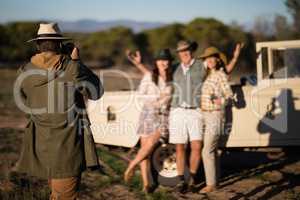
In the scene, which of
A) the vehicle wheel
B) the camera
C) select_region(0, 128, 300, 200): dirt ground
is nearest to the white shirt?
the vehicle wheel

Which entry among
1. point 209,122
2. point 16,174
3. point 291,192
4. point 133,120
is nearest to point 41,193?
point 16,174

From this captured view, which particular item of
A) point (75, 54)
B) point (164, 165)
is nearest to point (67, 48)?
point (75, 54)

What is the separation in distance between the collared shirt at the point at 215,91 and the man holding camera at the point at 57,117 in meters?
2.58

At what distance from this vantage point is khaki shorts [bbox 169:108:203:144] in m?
5.98

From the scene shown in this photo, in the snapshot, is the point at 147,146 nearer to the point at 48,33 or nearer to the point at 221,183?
the point at 221,183

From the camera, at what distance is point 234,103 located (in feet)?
21.4

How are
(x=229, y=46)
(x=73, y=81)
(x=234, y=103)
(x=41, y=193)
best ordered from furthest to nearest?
1. (x=229, y=46)
2. (x=234, y=103)
3. (x=41, y=193)
4. (x=73, y=81)

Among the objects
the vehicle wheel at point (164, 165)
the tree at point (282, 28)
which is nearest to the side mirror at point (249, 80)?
the vehicle wheel at point (164, 165)

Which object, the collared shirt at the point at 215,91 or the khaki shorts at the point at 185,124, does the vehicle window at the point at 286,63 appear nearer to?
the collared shirt at the point at 215,91

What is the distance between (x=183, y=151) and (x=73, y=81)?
2.88 m

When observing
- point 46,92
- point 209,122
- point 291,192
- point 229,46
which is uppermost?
point 229,46

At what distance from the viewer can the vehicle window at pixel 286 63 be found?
7082 mm

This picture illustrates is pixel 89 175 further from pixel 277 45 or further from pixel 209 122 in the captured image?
pixel 277 45

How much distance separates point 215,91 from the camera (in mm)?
6012
